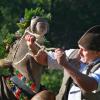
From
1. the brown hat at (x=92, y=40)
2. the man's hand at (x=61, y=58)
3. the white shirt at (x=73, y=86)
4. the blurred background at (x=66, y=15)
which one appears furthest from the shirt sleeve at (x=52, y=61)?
the blurred background at (x=66, y=15)

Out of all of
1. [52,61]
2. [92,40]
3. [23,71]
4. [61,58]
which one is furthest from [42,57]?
[61,58]

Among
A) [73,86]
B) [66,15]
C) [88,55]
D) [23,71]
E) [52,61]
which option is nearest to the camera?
[88,55]

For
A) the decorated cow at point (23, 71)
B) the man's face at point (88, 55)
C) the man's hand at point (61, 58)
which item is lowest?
the decorated cow at point (23, 71)

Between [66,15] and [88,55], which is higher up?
[88,55]

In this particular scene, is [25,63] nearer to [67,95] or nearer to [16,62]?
[16,62]

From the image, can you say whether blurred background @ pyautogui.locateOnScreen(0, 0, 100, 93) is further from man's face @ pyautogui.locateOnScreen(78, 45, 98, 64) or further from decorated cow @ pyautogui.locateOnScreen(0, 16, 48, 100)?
man's face @ pyautogui.locateOnScreen(78, 45, 98, 64)

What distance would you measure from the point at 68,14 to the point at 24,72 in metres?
36.0

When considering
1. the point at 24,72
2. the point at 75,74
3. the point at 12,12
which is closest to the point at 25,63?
the point at 24,72

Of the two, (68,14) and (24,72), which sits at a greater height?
(24,72)

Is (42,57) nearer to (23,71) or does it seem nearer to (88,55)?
(23,71)

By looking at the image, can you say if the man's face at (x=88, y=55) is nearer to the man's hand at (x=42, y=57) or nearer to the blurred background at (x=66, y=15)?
the man's hand at (x=42, y=57)

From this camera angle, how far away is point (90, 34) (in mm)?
5195

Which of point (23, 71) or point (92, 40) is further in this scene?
point (23, 71)

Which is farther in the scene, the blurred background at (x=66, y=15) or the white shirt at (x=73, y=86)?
the blurred background at (x=66, y=15)
